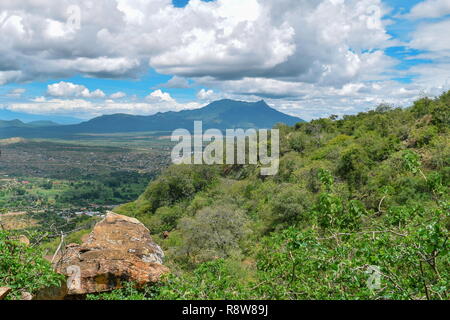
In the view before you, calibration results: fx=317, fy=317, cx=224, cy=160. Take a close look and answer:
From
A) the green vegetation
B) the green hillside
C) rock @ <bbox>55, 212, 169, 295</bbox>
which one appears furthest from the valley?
the green vegetation

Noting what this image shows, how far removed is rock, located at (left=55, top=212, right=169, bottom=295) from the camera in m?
9.06

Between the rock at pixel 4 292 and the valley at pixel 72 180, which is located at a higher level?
the rock at pixel 4 292

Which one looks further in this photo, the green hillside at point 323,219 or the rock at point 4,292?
the rock at point 4,292

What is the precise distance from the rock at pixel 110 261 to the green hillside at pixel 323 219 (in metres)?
0.60

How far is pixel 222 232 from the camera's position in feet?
83.6

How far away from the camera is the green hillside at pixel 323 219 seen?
5637 mm

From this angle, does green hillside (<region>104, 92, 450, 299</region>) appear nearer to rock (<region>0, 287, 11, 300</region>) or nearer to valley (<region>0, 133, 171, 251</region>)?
rock (<region>0, 287, 11, 300</region>)

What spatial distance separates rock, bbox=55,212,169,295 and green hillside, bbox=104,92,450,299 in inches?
23.8

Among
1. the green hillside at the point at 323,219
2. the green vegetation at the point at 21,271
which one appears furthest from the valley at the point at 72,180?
the green vegetation at the point at 21,271

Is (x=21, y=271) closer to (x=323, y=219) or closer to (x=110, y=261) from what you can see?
(x=110, y=261)

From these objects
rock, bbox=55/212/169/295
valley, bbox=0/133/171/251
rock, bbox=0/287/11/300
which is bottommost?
valley, bbox=0/133/171/251

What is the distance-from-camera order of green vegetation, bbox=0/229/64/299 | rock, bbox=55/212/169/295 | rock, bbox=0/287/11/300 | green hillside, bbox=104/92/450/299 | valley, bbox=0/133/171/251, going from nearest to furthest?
green hillside, bbox=104/92/450/299, rock, bbox=0/287/11/300, green vegetation, bbox=0/229/64/299, rock, bbox=55/212/169/295, valley, bbox=0/133/171/251

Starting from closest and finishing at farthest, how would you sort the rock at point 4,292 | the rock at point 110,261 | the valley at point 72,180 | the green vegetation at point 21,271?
the rock at point 4,292
the green vegetation at point 21,271
the rock at point 110,261
the valley at point 72,180

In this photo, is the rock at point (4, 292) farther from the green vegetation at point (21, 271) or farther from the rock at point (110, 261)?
the rock at point (110, 261)
